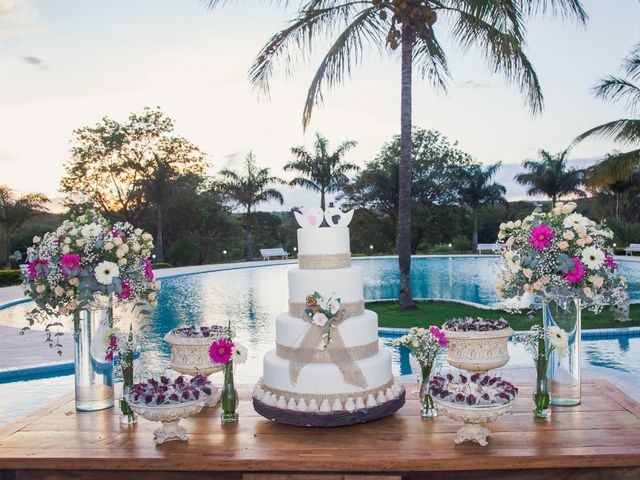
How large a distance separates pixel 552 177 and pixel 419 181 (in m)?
7.78

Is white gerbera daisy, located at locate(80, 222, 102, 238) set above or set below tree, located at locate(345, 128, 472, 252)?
below

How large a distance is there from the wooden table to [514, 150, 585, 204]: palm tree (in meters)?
32.5

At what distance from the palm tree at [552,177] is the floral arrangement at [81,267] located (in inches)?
1295

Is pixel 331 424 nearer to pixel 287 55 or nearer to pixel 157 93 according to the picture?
pixel 287 55

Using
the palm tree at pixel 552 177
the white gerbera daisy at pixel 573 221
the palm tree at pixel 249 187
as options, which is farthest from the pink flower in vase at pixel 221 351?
the palm tree at pixel 552 177

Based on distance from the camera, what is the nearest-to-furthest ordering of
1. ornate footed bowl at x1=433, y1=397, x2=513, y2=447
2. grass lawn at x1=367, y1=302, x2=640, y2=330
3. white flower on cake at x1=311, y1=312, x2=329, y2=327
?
ornate footed bowl at x1=433, y1=397, x2=513, y2=447 → white flower on cake at x1=311, y1=312, x2=329, y2=327 → grass lawn at x1=367, y1=302, x2=640, y2=330

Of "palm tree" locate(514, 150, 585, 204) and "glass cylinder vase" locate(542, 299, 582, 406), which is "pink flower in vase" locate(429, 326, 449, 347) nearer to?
"glass cylinder vase" locate(542, 299, 582, 406)

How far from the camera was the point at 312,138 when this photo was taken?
3083 centimetres

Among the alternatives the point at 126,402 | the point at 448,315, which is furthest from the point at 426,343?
the point at 448,315

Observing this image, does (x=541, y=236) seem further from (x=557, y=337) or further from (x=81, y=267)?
(x=81, y=267)

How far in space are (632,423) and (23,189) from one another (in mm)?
29503

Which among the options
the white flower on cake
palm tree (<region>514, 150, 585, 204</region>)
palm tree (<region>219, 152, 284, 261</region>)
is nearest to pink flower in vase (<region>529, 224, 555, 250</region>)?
the white flower on cake

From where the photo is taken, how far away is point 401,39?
11.3 m

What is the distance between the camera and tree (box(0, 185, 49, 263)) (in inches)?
1067
